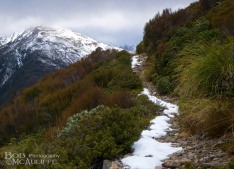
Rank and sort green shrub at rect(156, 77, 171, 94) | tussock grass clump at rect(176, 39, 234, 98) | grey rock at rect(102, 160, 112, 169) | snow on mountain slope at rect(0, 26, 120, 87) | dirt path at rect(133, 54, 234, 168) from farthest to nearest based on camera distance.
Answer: snow on mountain slope at rect(0, 26, 120, 87) → green shrub at rect(156, 77, 171, 94) → tussock grass clump at rect(176, 39, 234, 98) → grey rock at rect(102, 160, 112, 169) → dirt path at rect(133, 54, 234, 168)

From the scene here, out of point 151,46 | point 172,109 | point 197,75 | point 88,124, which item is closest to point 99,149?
point 88,124

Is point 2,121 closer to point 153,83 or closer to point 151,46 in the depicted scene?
point 153,83

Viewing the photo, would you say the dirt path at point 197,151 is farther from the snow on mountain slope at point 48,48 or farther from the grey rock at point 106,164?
the snow on mountain slope at point 48,48

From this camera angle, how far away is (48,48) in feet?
443

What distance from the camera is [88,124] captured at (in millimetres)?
6590

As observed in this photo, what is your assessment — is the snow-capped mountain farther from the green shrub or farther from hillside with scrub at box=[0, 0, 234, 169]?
hillside with scrub at box=[0, 0, 234, 169]

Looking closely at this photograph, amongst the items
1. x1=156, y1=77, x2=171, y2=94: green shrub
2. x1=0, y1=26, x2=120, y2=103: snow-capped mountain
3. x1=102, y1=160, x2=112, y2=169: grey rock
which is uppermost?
x1=0, y1=26, x2=120, y2=103: snow-capped mountain

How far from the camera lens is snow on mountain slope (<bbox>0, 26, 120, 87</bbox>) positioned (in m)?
124

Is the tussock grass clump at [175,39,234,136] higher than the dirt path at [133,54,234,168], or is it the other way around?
the tussock grass clump at [175,39,234,136]

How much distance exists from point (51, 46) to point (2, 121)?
124 meters

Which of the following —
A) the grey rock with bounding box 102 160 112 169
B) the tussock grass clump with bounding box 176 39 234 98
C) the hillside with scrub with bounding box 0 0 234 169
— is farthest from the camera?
the tussock grass clump with bounding box 176 39 234 98

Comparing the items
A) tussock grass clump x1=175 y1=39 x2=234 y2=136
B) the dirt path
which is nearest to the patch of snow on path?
the dirt path

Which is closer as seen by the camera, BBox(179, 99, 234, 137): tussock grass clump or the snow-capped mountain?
BBox(179, 99, 234, 137): tussock grass clump

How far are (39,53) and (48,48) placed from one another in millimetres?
6214
